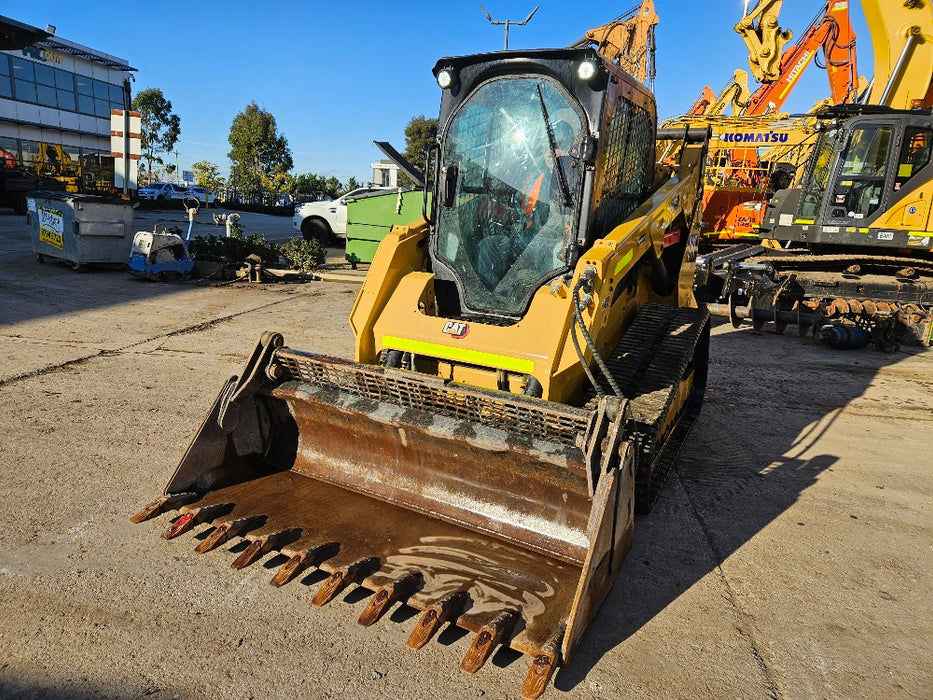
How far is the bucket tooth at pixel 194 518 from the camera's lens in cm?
340

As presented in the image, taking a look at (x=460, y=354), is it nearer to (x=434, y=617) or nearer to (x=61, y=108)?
(x=434, y=617)

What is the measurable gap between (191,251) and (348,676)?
12061mm

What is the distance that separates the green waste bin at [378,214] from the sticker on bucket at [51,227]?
17.4 feet

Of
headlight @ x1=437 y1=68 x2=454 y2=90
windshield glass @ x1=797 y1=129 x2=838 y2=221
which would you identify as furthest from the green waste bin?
headlight @ x1=437 y1=68 x2=454 y2=90

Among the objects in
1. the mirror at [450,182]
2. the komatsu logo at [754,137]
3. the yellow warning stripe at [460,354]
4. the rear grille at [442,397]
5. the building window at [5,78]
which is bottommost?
the rear grille at [442,397]

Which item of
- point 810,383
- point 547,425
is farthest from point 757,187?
point 547,425

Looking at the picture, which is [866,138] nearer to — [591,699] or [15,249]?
[591,699]

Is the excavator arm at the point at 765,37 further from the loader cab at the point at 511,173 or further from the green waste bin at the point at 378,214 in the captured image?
the loader cab at the point at 511,173

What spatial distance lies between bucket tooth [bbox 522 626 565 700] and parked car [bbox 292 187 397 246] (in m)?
15.6

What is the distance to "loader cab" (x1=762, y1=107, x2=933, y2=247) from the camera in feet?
29.7

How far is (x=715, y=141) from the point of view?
→ 1309 centimetres

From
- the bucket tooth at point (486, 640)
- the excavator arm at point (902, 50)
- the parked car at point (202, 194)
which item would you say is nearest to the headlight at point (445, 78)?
the bucket tooth at point (486, 640)

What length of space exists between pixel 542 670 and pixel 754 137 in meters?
13.0

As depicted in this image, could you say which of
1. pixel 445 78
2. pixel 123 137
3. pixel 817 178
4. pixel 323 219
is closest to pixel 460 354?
pixel 445 78
